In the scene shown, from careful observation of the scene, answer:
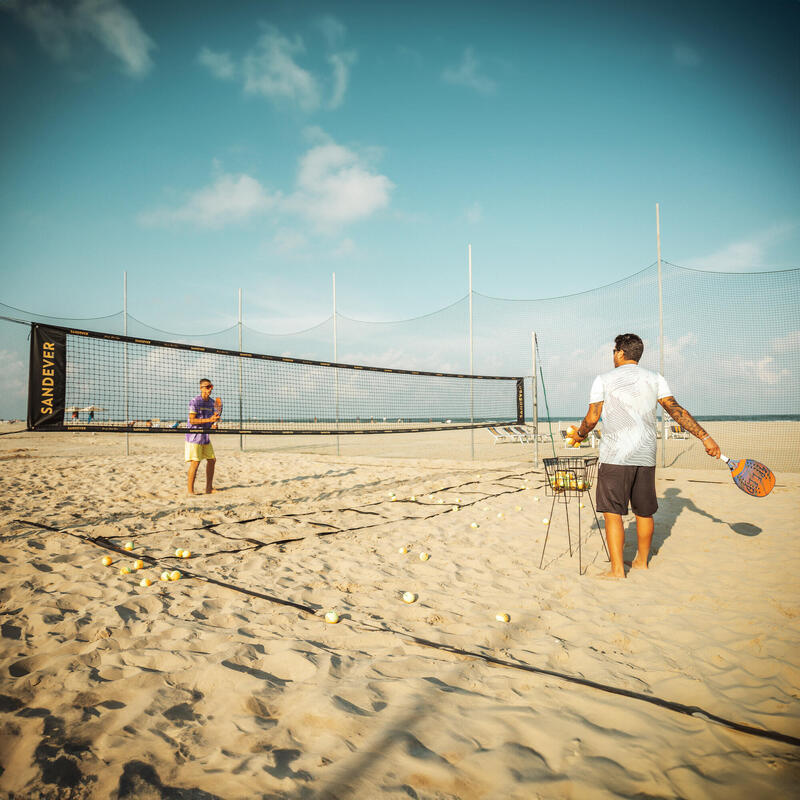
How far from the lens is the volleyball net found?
176 inches

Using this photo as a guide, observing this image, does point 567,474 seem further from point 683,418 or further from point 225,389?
point 225,389

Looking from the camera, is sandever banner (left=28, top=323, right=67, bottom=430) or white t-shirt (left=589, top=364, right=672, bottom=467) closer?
white t-shirt (left=589, top=364, right=672, bottom=467)

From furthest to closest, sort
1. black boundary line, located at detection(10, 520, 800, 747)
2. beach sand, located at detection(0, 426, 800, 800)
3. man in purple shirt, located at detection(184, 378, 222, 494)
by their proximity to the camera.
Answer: man in purple shirt, located at detection(184, 378, 222, 494) < black boundary line, located at detection(10, 520, 800, 747) < beach sand, located at detection(0, 426, 800, 800)

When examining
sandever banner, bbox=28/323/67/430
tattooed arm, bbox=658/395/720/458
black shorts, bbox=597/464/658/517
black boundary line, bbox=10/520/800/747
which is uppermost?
sandever banner, bbox=28/323/67/430

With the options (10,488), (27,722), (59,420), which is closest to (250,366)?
(10,488)

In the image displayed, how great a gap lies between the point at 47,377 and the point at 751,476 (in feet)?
22.8

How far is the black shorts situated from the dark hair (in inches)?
38.0

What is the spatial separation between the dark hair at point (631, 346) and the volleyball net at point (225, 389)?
408cm

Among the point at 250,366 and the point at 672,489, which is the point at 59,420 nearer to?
the point at 250,366

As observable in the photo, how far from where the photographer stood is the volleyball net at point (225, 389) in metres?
4.48

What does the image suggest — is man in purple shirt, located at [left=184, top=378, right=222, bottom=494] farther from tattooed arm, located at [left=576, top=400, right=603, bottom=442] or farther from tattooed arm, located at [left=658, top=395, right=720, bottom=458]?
tattooed arm, located at [left=658, top=395, right=720, bottom=458]

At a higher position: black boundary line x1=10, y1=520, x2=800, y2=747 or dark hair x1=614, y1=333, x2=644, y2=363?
dark hair x1=614, y1=333, x2=644, y2=363

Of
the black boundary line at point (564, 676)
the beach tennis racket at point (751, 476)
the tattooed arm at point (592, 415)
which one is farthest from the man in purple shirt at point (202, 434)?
the beach tennis racket at point (751, 476)

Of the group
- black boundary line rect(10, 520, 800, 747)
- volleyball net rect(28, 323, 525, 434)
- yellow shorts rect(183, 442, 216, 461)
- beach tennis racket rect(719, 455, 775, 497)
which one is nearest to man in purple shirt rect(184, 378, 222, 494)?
yellow shorts rect(183, 442, 216, 461)
